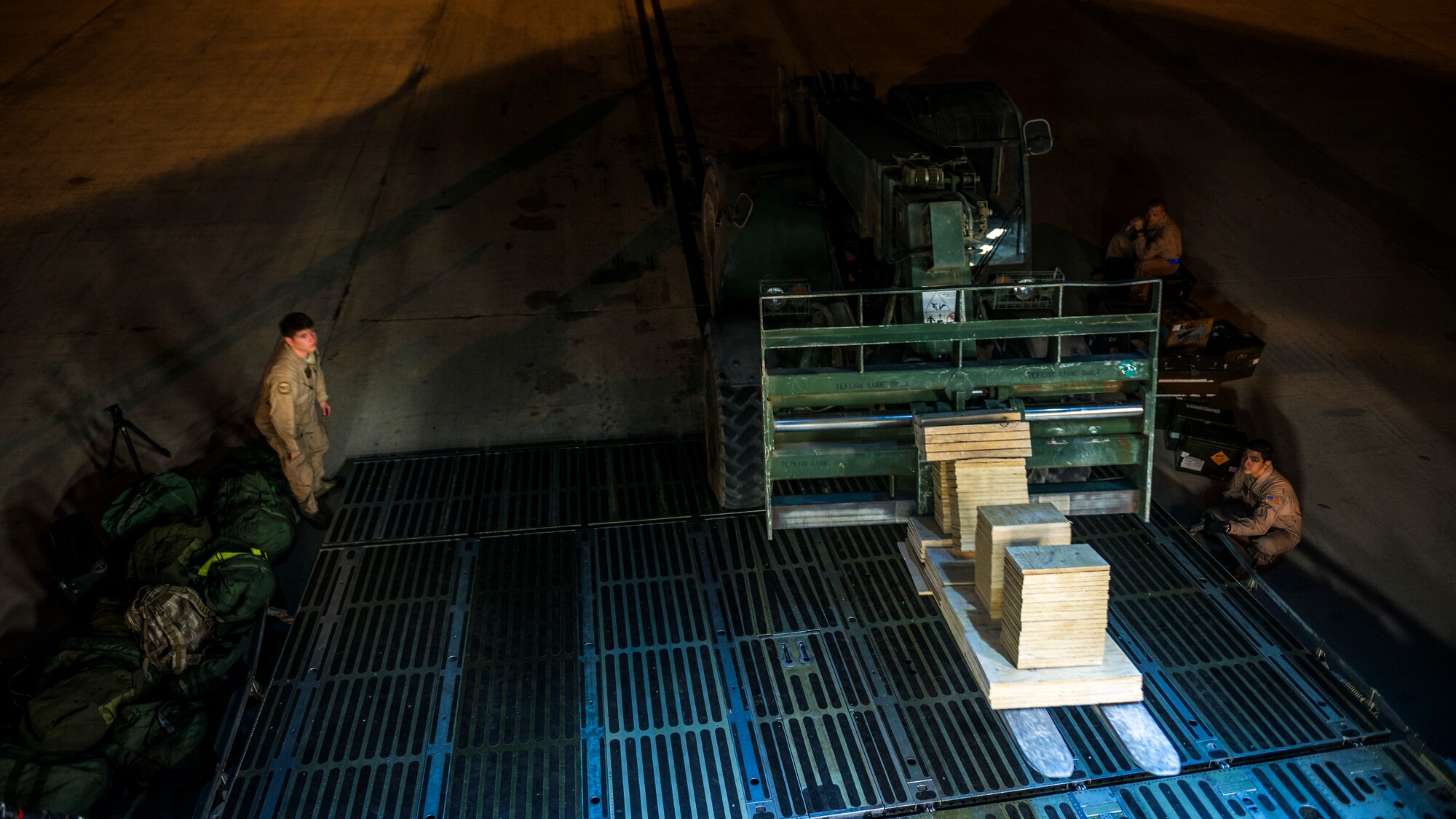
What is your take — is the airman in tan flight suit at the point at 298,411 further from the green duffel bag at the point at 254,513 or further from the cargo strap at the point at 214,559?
the cargo strap at the point at 214,559

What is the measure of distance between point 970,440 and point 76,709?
5.20m

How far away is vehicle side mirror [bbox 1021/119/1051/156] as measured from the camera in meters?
7.60

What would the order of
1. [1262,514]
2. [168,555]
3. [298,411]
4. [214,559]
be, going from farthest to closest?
[298,411] < [1262,514] < [168,555] < [214,559]

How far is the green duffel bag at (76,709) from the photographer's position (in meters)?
5.53

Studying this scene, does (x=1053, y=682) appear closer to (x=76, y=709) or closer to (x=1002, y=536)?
(x=1002, y=536)

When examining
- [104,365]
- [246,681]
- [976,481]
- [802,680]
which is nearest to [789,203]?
[976,481]

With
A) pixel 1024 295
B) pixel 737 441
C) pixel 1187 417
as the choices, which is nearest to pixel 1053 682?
pixel 737 441

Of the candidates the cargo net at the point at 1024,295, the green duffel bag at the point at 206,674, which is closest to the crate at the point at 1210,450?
the cargo net at the point at 1024,295

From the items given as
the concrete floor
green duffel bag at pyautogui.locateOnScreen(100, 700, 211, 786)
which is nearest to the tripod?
the concrete floor

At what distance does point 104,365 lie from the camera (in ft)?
30.4

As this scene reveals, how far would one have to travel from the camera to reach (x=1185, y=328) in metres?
8.74

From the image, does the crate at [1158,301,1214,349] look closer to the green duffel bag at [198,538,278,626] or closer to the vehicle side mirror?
the vehicle side mirror

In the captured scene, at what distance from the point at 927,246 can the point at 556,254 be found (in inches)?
242

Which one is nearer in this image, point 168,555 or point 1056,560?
point 1056,560
